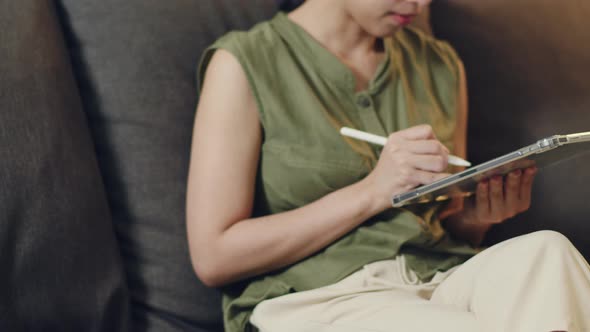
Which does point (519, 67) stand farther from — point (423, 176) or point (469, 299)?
point (469, 299)

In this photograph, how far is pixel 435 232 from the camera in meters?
0.94

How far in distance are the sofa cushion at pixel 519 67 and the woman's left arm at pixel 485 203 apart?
118 millimetres

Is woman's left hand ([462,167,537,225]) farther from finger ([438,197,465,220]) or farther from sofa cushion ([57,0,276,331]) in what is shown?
sofa cushion ([57,0,276,331])

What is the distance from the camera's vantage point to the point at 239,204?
888 millimetres

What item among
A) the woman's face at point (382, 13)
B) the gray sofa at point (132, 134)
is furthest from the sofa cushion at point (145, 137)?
the woman's face at point (382, 13)

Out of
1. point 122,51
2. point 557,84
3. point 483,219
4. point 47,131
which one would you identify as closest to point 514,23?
point 557,84

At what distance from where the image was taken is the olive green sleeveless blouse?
0.90 m

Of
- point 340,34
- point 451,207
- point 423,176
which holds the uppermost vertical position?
point 340,34

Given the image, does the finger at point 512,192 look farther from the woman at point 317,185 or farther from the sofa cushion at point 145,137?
the sofa cushion at point 145,137

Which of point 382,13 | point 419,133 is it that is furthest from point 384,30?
point 419,133

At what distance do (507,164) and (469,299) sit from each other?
0.49 ft

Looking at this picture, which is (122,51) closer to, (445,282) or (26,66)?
(26,66)

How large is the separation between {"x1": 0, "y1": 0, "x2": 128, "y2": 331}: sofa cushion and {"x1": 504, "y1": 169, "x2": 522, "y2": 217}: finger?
51 centimetres

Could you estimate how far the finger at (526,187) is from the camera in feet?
2.82
